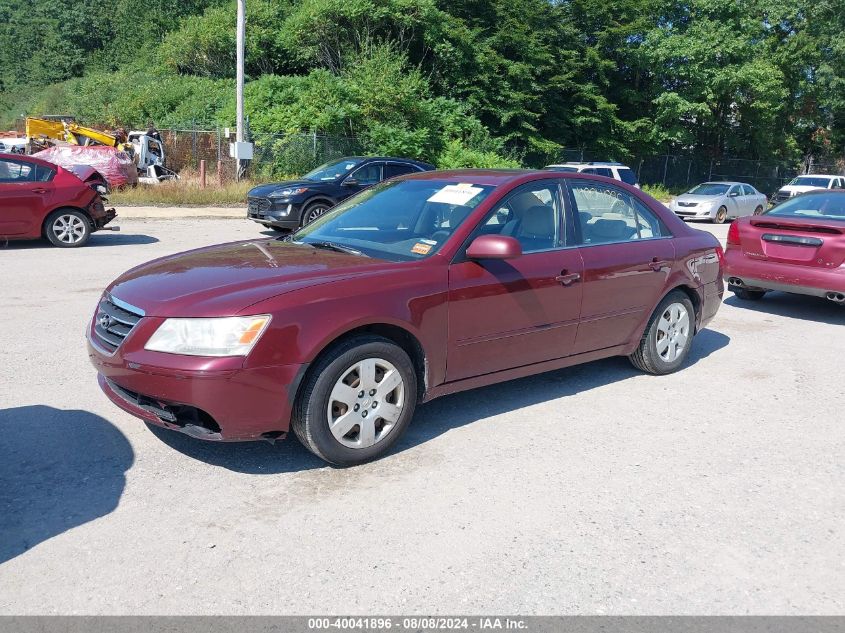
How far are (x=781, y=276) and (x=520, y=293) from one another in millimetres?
5160

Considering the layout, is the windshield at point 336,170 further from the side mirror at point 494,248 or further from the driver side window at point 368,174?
the side mirror at point 494,248

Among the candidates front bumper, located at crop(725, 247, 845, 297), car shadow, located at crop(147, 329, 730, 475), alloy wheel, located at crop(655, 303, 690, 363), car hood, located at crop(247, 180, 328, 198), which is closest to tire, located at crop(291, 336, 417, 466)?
car shadow, located at crop(147, 329, 730, 475)

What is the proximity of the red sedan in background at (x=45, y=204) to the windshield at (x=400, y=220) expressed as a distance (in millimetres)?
8067

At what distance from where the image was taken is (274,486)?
4.07 metres

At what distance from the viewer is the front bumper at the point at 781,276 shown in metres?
8.41

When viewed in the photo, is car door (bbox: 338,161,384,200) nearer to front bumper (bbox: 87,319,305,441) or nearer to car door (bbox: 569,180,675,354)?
car door (bbox: 569,180,675,354)

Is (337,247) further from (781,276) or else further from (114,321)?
(781,276)

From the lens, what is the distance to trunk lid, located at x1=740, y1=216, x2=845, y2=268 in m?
8.47

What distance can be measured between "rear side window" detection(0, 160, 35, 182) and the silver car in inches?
749

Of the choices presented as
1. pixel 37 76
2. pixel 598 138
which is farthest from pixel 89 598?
pixel 37 76

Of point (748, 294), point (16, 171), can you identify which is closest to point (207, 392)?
point (748, 294)

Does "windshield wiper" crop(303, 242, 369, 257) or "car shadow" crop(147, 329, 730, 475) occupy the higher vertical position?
"windshield wiper" crop(303, 242, 369, 257)

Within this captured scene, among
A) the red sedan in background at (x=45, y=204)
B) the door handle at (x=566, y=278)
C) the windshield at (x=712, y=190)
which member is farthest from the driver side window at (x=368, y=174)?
the windshield at (x=712, y=190)

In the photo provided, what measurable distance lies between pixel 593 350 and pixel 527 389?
59 centimetres
